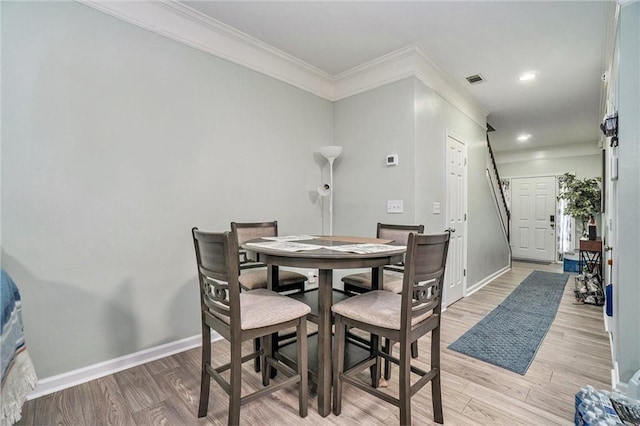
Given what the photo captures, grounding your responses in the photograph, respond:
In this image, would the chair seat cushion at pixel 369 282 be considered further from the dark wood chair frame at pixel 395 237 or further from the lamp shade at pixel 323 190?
the lamp shade at pixel 323 190

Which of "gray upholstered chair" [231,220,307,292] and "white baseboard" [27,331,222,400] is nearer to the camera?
"white baseboard" [27,331,222,400]

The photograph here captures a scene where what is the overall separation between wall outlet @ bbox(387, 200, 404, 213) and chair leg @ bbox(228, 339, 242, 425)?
83.3 inches

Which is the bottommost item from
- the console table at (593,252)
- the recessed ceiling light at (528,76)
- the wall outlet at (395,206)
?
the console table at (593,252)

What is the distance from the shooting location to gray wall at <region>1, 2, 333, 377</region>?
170 cm

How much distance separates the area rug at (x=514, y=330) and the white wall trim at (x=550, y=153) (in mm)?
3895

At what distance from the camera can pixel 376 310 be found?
4.68 ft

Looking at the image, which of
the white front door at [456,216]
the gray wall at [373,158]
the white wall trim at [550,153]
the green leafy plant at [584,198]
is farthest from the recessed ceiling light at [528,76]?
the white wall trim at [550,153]

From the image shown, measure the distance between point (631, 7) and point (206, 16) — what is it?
9.17ft

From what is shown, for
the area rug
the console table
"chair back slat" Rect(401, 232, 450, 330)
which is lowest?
the area rug

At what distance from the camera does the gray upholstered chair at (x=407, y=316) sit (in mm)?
1291

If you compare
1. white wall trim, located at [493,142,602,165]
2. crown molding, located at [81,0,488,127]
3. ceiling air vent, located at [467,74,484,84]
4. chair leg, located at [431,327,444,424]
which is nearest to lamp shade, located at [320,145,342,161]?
crown molding, located at [81,0,488,127]

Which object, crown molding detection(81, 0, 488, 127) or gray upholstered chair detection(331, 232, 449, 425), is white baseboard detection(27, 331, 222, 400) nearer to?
gray upholstered chair detection(331, 232, 449, 425)

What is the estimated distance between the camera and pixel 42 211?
1.75 m

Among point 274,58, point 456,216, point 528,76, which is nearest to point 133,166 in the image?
point 274,58
